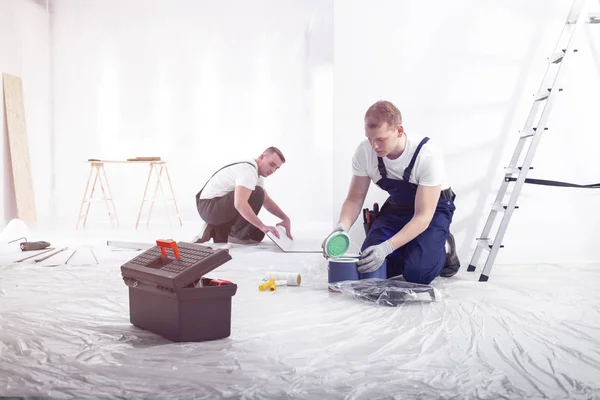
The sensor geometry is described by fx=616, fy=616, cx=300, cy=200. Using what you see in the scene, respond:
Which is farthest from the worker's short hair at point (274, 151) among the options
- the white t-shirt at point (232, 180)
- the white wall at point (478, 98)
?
the white wall at point (478, 98)

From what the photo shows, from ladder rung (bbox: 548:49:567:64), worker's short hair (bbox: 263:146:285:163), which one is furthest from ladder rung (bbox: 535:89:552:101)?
worker's short hair (bbox: 263:146:285:163)

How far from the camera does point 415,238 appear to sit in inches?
123

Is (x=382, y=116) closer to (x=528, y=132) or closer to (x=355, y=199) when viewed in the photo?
(x=355, y=199)

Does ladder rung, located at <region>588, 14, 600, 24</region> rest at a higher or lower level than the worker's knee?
higher

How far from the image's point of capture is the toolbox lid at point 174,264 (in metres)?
2.01

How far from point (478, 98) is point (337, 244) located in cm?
156

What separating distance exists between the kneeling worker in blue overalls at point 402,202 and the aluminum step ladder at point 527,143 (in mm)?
261

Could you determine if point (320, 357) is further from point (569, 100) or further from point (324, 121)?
point (324, 121)

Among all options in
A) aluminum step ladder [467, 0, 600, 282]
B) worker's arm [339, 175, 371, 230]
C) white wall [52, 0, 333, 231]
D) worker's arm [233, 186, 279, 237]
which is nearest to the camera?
worker's arm [339, 175, 371, 230]

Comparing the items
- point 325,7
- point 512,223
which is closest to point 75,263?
point 512,223

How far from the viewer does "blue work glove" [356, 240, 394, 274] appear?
2.85 meters

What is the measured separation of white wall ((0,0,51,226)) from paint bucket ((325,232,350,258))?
4295 mm

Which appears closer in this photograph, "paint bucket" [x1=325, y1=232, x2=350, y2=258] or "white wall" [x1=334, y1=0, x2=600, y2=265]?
"paint bucket" [x1=325, y1=232, x2=350, y2=258]

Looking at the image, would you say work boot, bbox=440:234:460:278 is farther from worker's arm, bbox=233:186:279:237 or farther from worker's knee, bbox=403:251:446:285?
worker's arm, bbox=233:186:279:237
